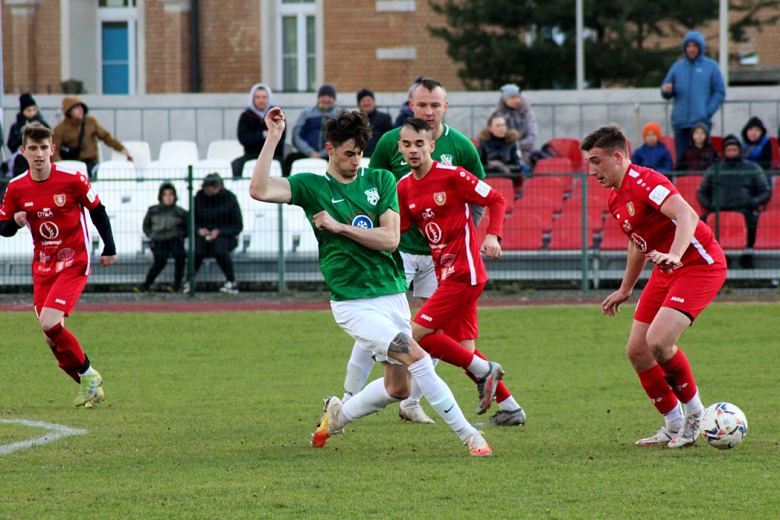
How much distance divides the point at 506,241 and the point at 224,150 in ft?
18.9

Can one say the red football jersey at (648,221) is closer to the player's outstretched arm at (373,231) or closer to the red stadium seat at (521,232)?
the player's outstretched arm at (373,231)

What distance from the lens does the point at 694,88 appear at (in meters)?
14.8

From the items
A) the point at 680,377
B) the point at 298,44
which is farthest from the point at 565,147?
the point at 680,377

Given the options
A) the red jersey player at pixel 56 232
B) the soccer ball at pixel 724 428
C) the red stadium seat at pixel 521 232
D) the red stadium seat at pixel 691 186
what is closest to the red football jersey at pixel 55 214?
the red jersey player at pixel 56 232

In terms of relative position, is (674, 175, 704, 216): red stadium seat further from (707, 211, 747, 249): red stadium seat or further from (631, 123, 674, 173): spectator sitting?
(631, 123, 674, 173): spectator sitting

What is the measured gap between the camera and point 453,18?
72.0ft

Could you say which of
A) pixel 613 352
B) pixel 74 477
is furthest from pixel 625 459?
pixel 613 352

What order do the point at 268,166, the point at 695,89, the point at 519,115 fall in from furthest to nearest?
the point at 519,115 → the point at 695,89 → the point at 268,166

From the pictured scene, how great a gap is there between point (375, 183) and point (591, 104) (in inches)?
483

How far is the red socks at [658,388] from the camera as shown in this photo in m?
6.12

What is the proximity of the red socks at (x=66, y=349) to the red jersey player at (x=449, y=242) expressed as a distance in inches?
107

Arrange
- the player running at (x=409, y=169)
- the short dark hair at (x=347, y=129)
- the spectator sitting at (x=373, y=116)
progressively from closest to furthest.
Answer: the short dark hair at (x=347, y=129)
the player running at (x=409, y=169)
the spectator sitting at (x=373, y=116)

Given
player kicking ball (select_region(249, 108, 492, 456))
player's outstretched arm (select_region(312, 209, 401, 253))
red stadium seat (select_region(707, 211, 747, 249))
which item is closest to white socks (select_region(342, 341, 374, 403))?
player kicking ball (select_region(249, 108, 492, 456))

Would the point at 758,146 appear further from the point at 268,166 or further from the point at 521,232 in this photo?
the point at 268,166
